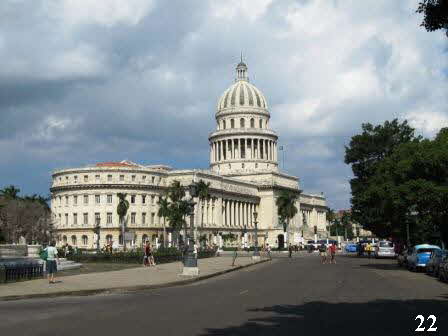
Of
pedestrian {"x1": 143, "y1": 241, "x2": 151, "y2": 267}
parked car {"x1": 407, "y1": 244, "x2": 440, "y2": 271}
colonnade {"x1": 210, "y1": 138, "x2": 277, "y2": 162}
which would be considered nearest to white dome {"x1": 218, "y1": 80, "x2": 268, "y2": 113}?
colonnade {"x1": 210, "y1": 138, "x2": 277, "y2": 162}

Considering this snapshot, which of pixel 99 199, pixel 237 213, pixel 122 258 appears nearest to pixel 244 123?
pixel 237 213

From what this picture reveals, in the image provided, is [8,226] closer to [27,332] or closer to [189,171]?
[189,171]

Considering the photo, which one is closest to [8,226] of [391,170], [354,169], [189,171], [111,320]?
[189,171]

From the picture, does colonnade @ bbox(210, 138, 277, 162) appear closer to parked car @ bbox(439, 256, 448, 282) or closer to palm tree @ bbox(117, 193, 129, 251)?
palm tree @ bbox(117, 193, 129, 251)

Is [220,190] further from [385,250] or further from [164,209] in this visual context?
[385,250]

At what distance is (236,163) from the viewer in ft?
522

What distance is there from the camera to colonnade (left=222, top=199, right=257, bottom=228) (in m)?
140

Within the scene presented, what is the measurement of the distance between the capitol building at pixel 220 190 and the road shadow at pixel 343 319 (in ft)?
278

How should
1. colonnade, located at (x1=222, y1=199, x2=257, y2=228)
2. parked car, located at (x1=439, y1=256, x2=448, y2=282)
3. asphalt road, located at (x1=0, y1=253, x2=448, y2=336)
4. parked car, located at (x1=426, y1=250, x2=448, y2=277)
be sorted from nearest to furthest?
asphalt road, located at (x1=0, y1=253, x2=448, y2=336), parked car, located at (x1=439, y1=256, x2=448, y2=282), parked car, located at (x1=426, y1=250, x2=448, y2=277), colonnade, located at (x1=222, y1=199, x2=257, y2=228)

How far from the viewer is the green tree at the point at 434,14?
14.9 meters

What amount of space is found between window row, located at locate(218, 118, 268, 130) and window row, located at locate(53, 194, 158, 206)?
38564 millimetres

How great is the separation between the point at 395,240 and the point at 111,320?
67416 mm

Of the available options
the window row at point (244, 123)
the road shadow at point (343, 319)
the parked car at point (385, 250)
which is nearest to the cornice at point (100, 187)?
the window row at point (244, 123)

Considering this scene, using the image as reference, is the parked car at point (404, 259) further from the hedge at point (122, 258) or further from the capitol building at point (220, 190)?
the capitol building at point (220, 190)
